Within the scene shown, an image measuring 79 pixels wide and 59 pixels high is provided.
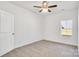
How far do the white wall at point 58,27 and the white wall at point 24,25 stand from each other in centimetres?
84

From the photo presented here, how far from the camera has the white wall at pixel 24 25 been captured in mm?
3527

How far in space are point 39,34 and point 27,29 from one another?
5.31 feet

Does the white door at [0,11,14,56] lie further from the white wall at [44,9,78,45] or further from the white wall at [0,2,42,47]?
the white wall at [44,9,78,45]

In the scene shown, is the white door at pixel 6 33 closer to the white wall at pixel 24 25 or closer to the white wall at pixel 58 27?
the white wall at pixel 24 25

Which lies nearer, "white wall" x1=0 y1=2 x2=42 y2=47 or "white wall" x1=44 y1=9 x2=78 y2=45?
"white wall" x1=0 y1=2 x2=42 y2=47

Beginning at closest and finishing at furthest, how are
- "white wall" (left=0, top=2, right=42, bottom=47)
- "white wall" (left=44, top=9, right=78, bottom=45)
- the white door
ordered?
the white door < "white wall" (left=0, top=2, right=42, bottom=47) < "white wall" (left=44, top=9, right=78, bottom=45)

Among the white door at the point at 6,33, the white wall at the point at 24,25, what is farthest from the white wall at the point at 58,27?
the white door at the point at 6,33

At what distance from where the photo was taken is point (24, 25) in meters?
4.31

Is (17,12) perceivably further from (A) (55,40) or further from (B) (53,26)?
(A) (55,40)

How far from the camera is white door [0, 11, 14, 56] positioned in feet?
8.90

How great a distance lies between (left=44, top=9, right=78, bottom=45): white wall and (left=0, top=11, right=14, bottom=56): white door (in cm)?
332

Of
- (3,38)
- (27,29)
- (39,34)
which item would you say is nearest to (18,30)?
(27,29)

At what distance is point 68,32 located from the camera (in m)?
4.78

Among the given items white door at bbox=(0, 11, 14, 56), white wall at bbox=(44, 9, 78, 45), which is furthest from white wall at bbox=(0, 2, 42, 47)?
white wall at bbox=(44, 9, 78, 45)
